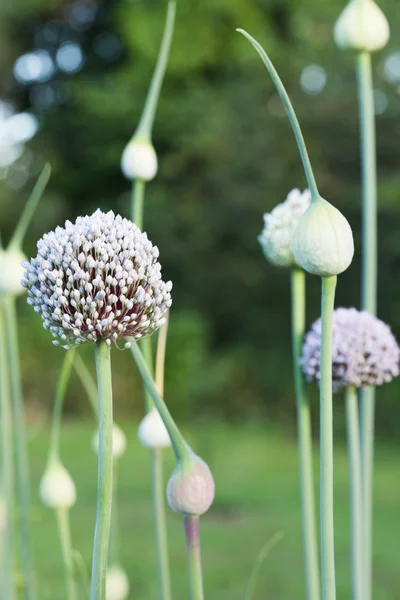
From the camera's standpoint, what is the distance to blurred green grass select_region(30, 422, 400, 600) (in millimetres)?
2635

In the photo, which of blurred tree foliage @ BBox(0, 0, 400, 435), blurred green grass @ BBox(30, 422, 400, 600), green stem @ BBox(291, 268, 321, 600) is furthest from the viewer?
blurred tree foliage @ BBox(0, 0, 400, 435)

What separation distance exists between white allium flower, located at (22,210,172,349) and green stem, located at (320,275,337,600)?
0.10m

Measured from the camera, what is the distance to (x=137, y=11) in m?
8.56

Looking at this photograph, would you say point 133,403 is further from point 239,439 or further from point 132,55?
point 132,55

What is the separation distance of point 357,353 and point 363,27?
1.01ft

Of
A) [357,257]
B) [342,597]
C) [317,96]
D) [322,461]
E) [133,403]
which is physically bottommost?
[342,597]

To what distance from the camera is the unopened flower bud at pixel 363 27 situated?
780 mm

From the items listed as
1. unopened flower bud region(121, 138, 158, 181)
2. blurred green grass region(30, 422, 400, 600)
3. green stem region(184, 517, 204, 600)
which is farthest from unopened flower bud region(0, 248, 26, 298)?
blurred green grass region(30, 422, 400, 600)

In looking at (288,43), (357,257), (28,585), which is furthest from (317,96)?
(28,585)

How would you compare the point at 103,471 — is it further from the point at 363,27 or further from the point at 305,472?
the point at 363,27

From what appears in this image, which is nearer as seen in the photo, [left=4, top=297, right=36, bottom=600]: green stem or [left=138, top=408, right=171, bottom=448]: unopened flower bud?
[left=138, top=408, right=171, bottom=448]: unopened flower bud

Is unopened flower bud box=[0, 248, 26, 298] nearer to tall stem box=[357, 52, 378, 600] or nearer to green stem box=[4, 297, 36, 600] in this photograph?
green stem box=[4, 297, 36, 600]

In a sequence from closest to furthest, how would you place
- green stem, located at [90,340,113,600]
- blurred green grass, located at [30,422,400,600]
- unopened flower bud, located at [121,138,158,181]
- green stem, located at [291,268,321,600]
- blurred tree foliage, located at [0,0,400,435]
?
green stem, located at [90,340,113,600] < green stem, located at [291,268,321,600] < unopened flower bud, located at [121,138,158,181] < blurred green grass, located at [30,422,400,600] < blurred tree foliage, located at [0,0,400,435]

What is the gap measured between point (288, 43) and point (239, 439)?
5394 mm
